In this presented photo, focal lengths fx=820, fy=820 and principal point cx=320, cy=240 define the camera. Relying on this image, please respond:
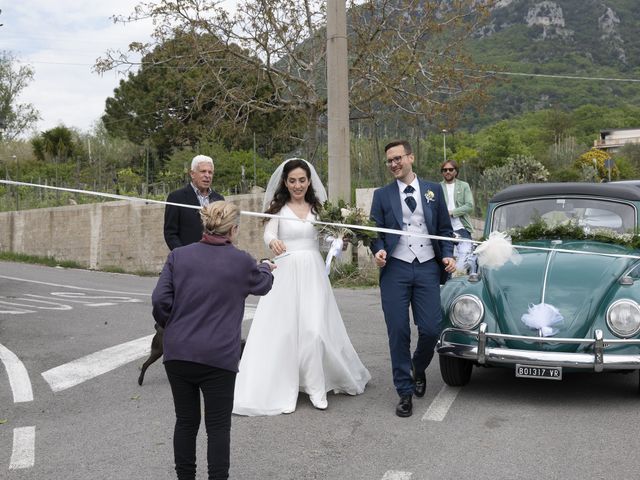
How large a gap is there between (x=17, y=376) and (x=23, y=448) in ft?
8.51

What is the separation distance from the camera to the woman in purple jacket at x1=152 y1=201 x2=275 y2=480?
4.27 m

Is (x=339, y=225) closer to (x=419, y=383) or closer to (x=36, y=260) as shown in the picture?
(x=419, y=383)

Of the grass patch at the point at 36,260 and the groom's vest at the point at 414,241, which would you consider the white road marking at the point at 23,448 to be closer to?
the groom's vest at the point at 414,241

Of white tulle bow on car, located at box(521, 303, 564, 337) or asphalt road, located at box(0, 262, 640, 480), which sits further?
white tulle bow on car, located at box(521, 303, 564, 337)

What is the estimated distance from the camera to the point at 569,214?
7801mm

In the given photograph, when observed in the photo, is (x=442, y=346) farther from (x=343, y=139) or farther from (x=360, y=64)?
(x=360, y=64)

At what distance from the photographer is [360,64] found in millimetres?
20469

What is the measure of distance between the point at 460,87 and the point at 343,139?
6058mm

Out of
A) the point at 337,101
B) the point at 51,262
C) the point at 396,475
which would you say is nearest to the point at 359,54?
the point at 337,101

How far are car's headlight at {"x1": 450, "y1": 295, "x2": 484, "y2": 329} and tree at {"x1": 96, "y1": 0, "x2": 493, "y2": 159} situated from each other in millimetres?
13899

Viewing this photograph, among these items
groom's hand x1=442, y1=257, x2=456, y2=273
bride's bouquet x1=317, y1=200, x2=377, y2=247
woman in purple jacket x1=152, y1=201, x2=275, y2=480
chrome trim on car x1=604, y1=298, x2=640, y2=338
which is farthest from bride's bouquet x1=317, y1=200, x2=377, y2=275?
woman in purple jacket x1=152, y1=201, x2=275, y2=480

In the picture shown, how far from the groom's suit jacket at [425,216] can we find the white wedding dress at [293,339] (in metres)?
0.57

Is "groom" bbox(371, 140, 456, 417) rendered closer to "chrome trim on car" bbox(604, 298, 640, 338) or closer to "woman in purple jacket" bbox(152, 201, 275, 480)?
"chrome trim on car" bbox(604, 298, 640, 338)

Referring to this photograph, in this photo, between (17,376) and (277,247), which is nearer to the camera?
(277,247)
